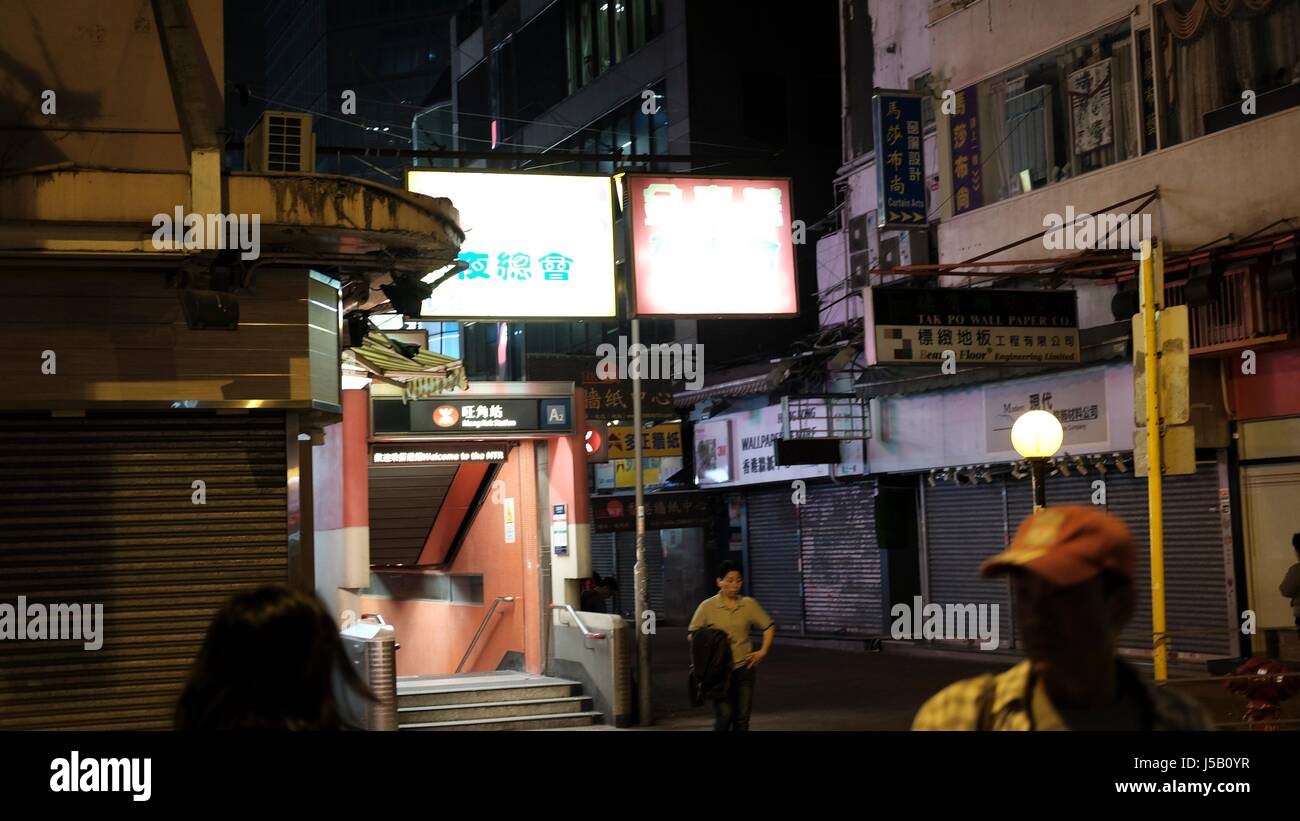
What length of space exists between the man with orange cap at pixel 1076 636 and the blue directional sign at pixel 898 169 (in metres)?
18.7

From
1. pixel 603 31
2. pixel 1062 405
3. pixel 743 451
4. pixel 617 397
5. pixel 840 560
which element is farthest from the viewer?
pixel 603 31

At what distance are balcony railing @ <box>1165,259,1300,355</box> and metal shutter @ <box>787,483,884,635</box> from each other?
9563 millimetres

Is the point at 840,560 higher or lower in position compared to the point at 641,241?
lower

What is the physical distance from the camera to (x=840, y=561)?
27.7 metres

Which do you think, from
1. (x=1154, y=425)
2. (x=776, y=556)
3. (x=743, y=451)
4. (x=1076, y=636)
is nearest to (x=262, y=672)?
(x=1076, y=636)

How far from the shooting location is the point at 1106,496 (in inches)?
821

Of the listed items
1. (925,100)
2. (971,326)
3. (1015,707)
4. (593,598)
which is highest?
(925,100)

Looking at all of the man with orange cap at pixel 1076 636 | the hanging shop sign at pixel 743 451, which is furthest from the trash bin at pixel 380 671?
the hanging shop sign at pixel 743 451

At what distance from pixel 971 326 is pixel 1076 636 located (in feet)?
51.3

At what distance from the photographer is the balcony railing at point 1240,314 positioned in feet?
54.5

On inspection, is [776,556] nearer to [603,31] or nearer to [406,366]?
[406,366]

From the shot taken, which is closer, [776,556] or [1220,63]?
[1220,63]

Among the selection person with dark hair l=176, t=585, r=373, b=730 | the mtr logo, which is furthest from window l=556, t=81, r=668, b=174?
person with dark hair l=176, t=585, r=373, b=730

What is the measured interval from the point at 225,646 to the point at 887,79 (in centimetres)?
2341
